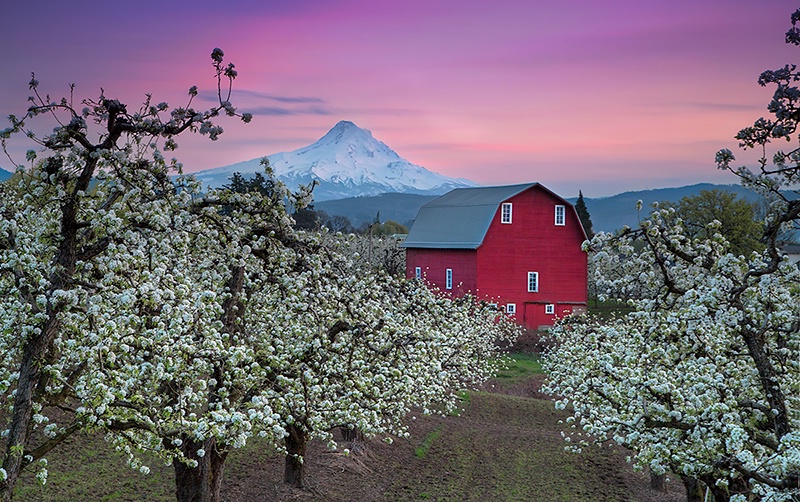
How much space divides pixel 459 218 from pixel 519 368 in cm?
1829

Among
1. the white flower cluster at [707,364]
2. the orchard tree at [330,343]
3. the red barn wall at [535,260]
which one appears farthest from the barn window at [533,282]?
the white flower cluster at [707,364]

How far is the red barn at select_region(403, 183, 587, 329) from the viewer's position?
2084 inches

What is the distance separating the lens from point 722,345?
12609 mm

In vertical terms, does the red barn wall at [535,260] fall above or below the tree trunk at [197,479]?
above

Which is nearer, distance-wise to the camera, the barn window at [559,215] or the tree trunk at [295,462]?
the tree trunk at [295,462]

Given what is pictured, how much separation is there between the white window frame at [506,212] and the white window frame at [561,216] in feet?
12.2

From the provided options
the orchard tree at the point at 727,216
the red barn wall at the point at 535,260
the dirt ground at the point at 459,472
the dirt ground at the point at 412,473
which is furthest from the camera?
the orchard tree at the point at 727,216

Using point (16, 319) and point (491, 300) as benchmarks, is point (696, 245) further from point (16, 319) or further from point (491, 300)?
point (491, 300)

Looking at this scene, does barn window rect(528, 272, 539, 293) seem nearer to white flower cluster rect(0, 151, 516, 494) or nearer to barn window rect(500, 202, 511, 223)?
barn window rect(500, 202, 511, 223)

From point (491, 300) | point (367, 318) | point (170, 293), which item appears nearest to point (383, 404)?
point (367, 318)

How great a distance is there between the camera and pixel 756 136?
8.92 m

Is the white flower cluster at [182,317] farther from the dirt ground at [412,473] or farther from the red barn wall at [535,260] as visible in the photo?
the red barn wall at [535,260]

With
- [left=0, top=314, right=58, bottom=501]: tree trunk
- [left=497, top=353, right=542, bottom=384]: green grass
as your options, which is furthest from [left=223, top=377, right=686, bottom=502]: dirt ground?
[left=497, top=353, right=542, bottom=384]: green grass

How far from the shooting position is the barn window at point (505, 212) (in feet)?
177
